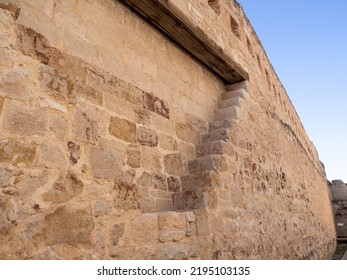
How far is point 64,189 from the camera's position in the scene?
6.02 feet

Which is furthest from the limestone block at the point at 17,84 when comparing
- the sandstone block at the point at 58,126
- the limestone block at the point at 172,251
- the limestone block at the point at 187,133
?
the limestone block at the point at 187,133

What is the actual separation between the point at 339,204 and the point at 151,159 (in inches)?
648

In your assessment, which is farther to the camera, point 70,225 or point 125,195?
point 125,195

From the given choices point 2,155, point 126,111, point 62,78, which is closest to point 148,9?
point 126,111

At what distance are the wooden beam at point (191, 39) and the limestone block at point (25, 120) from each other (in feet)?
4.89

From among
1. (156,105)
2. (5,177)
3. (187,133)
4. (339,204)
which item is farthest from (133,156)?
(339,204)

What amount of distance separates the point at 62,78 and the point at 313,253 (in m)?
6.16

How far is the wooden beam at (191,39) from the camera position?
9.18 ft

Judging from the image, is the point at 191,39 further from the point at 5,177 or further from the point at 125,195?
the point at 5,177

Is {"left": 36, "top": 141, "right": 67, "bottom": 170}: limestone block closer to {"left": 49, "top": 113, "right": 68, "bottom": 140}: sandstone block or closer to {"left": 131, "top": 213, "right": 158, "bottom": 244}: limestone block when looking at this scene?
{"left": 49, "top": 113, "right": 68, "bottom": 140}: sandstone block

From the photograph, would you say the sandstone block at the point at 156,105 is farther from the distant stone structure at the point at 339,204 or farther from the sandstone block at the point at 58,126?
the distant stone structure at the point at 339,204

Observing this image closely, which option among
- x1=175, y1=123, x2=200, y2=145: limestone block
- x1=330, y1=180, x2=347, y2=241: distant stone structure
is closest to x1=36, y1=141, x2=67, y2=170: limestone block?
x1=175, y1=123, x2=200, y2=145: limestone block

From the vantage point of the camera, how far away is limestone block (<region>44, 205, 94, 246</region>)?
1.70 meters

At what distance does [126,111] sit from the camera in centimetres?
248
